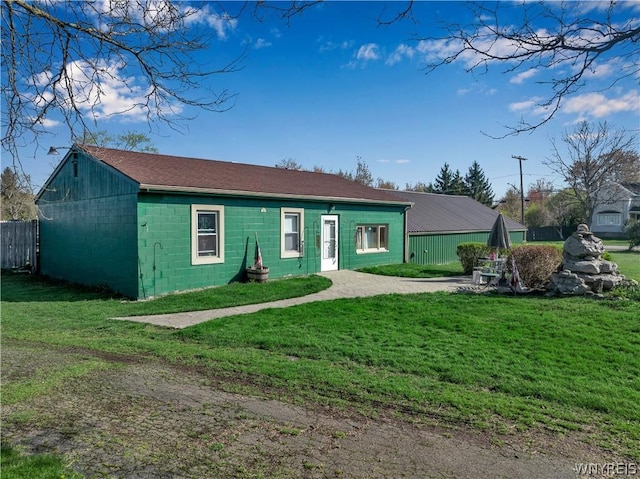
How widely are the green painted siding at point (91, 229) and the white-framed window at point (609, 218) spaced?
56.4 metres

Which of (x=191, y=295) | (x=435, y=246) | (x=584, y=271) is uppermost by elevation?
(x=435, y=246)

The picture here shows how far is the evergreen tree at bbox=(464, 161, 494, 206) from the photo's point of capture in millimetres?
59625

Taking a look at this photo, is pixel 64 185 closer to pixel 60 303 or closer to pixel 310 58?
pixel 60 303

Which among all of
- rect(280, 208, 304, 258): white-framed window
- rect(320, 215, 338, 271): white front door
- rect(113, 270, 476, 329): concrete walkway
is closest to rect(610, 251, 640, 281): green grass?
rect(113, 270, 476, 329): concrete walkway

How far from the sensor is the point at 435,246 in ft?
70.7

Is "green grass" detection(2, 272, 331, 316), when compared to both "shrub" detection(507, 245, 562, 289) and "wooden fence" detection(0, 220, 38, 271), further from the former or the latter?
"shrub" detection(507, 245, 562, 289)

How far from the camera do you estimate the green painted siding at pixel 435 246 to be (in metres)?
20.5

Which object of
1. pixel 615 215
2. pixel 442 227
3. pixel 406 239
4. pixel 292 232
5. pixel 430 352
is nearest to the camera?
pixel 430 352

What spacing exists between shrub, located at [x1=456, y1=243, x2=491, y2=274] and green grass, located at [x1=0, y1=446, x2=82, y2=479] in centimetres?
1464

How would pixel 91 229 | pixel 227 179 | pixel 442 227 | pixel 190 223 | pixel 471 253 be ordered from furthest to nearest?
pixel 442 227 < pixel 471 253 < pixel 227 179 < pixel 91 229 < pixel 190 223

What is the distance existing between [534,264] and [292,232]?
7.78 m

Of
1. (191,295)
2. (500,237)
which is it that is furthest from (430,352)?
(500,237)

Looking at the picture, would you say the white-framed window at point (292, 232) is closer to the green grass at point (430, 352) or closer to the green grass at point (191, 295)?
the green grass at point (191, 295)

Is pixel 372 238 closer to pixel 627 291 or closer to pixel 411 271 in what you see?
pixel 411 271
